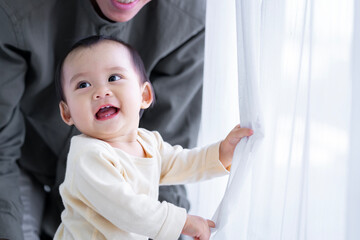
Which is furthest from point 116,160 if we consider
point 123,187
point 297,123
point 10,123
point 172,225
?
point 10,123

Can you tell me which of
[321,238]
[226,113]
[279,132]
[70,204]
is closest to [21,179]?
[70,204]

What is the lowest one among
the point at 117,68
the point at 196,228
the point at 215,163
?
the point at 196,228

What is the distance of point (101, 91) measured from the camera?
1.06 meters

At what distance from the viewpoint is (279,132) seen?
37.9 inches

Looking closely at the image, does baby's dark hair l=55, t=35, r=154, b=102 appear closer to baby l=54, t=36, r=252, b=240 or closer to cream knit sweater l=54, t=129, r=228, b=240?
baby l=54, t=36, r=252, b=240

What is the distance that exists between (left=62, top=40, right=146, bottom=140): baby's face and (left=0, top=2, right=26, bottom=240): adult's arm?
1.01 ft

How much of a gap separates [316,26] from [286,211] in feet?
1.17

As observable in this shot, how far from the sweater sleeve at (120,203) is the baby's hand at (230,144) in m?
0.21

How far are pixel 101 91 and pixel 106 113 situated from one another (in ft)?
0.18

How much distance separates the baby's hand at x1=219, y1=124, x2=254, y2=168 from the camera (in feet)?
3.40

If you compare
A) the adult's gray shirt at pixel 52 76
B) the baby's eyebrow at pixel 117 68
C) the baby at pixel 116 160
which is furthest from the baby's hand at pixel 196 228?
the adult's gray shirt at pixel 52 76

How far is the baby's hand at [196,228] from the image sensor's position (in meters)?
1.01

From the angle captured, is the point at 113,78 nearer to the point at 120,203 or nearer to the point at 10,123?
the point at 120,203

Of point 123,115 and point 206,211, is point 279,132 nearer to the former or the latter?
point 123,115
